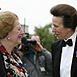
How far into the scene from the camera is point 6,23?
2254 millimetres

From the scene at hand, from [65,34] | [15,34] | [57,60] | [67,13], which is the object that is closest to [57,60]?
[57,60]

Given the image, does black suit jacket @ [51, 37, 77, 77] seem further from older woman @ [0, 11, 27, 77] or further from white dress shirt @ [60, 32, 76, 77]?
older woman @ [0, 11, 27, 77]

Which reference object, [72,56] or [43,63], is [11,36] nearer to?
[72,56]

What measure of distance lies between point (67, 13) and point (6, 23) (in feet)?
3.83

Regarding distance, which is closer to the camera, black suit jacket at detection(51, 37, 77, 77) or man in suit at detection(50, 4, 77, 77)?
black suit jacket at detection(51, 37, 77, 77)

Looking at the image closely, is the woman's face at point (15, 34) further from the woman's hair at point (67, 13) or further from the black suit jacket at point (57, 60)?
the black suit jacket at point (57, 60)

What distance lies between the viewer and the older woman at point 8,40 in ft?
7.20

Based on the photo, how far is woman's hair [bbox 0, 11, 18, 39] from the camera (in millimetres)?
2236

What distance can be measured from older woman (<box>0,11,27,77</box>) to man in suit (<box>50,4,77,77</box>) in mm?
771

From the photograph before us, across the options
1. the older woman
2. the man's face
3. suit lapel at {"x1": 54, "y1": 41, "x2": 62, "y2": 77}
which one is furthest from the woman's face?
suit lapel at {"x1": 54, "y1": 41, "x2": 62, "y2": 77}

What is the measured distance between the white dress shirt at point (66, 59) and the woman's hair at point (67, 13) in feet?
0.69

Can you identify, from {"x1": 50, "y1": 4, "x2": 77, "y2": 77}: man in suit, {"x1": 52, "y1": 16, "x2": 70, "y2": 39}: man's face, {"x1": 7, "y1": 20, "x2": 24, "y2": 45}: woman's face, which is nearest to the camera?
{"x1": 7, "y1": 20, "x2": 24, "y2": 45}: woman's face

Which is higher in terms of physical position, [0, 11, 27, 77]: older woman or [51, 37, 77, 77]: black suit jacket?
[0, 11, 27, 77]: older woman

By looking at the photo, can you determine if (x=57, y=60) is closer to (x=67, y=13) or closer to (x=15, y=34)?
(x=67, y=13)
